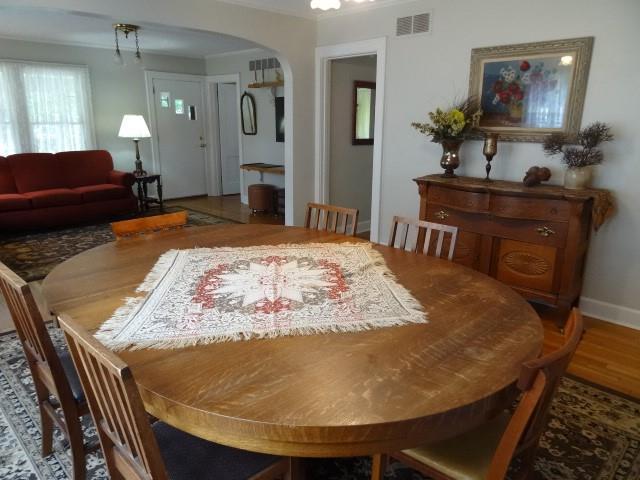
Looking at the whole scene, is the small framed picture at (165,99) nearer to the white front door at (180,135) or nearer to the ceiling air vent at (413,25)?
the white front door at (180,135)

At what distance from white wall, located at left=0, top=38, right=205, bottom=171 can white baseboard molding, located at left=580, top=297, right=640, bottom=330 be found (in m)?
6.50

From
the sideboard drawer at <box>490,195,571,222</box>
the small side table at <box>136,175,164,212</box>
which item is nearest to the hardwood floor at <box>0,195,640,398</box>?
the sideboard drawer at <box>490,195,571,222</box>

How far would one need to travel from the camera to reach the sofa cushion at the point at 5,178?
5.52m

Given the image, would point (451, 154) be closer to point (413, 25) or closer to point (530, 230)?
point (530, 230)

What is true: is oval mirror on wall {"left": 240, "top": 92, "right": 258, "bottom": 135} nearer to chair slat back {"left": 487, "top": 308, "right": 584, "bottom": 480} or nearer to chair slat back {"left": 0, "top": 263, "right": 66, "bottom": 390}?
chair slat back {"left": 0, "top": 263, "right": 66, "bottom": 390}

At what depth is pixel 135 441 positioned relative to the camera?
106 centimetres

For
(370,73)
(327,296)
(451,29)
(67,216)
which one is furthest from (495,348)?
(67,216)

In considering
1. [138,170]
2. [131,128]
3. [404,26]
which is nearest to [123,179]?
[138,170]

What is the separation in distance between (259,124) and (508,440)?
640 centimetres

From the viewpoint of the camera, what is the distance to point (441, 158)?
3816 millimetres

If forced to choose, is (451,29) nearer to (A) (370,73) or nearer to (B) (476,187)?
(B) (476,187)

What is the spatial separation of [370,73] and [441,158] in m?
2.17

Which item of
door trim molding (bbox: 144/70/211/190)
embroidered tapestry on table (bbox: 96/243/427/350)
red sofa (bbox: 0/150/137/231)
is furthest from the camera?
door trim molding (bbox: 144/70/211/190)

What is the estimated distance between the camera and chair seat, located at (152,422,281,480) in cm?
119
